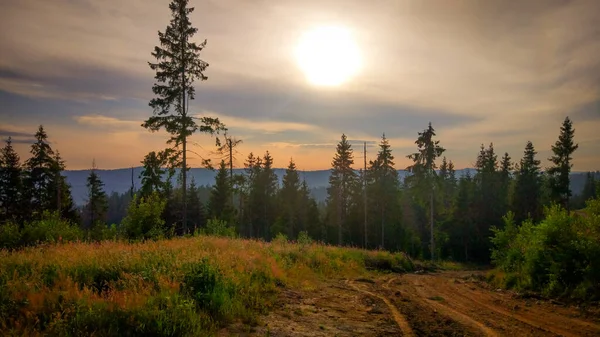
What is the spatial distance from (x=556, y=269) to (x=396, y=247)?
47340 millimetres

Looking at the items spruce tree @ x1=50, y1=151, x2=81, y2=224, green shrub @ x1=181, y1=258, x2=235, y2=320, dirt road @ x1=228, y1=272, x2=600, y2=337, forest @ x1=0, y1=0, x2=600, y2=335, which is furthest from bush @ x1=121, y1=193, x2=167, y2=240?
spruce tree @ x1=50, y1=151, x2=81, y2=224

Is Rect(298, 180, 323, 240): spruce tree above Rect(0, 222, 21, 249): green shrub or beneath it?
beneath

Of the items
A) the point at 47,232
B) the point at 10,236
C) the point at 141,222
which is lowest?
the point at 10,236

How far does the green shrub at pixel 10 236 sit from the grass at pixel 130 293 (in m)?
8.51

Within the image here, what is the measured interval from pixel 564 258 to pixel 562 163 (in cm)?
4216

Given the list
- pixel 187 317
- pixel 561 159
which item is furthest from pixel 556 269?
pixel 561 159

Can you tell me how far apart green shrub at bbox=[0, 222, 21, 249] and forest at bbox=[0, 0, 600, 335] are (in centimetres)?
9

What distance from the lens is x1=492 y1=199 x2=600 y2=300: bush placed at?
11.9 m

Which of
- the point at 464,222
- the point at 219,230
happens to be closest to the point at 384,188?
the point at 464,222

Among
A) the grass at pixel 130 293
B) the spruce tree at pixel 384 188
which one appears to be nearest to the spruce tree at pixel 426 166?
the spruce tree at pixel 384 188

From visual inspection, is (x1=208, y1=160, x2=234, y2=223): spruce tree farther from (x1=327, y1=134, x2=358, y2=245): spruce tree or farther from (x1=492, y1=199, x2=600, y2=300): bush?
(x1=492, y1=199, x2=600, y2=300): bush

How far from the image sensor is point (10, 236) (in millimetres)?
17172

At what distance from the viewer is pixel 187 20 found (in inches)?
995

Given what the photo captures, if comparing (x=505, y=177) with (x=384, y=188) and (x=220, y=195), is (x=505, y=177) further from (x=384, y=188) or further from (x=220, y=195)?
(x=220, y=195)
